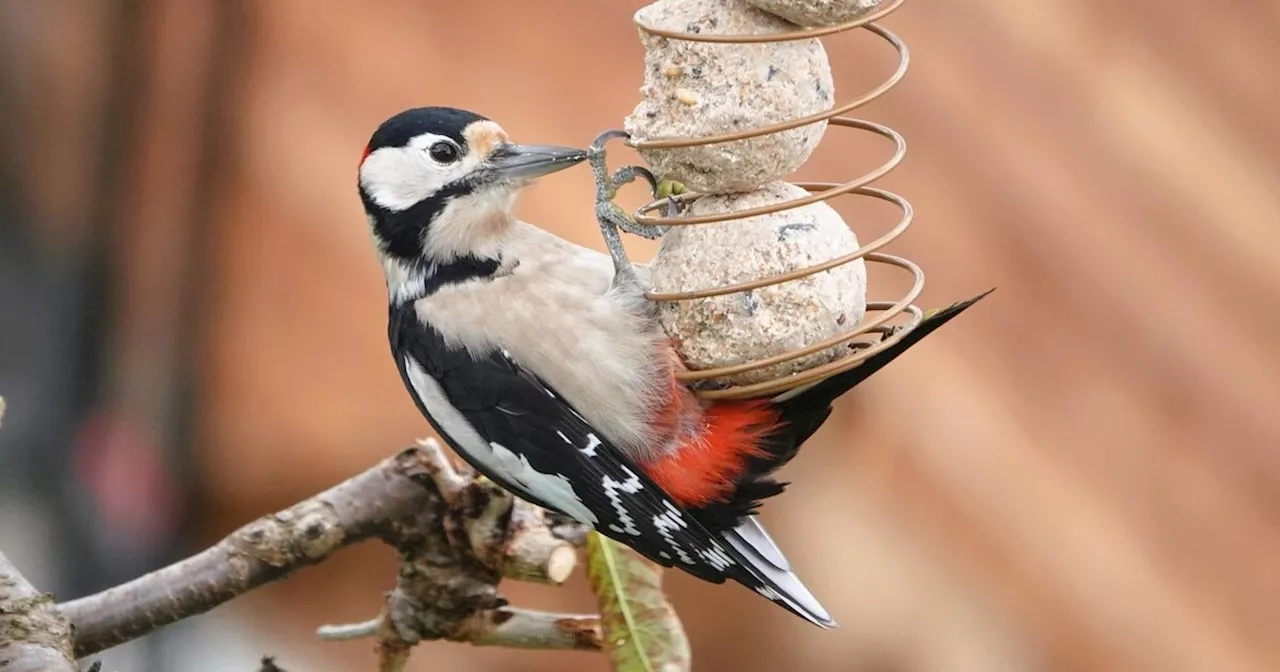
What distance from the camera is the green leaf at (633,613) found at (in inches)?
50.1

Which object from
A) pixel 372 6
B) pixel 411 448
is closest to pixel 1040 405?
pixel 411 448

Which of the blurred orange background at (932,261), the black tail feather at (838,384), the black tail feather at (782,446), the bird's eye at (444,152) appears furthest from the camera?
the blurred orange background at (932,261)

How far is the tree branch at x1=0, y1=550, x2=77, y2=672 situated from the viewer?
1.09m

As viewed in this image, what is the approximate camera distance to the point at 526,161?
1.21 meters

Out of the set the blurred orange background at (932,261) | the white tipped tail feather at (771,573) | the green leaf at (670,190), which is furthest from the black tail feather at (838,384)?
the blurred orange background at (932,261)

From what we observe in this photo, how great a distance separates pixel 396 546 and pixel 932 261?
101 centimetres

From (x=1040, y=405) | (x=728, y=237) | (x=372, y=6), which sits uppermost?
(x=372, y=6)

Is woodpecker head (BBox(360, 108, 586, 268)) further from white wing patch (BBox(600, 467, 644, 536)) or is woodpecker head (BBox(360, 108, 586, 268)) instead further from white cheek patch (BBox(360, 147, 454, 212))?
white wing patch (BBox(600, 467, 644, 536))

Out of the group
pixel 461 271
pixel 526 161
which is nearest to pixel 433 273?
pixel 461 271

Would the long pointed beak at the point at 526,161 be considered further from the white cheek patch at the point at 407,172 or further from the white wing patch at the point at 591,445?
the white wing patch at the point at 591,445

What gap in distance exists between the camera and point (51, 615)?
1.17m

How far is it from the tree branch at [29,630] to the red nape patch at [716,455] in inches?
22.4

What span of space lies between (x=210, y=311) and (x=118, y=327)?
21 cm

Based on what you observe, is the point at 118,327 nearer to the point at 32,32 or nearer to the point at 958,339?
the point at 32,32
